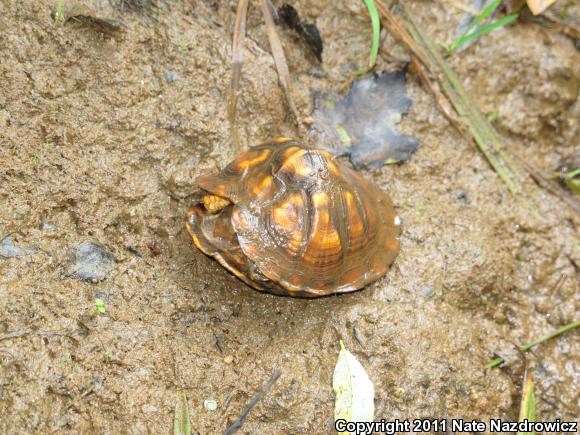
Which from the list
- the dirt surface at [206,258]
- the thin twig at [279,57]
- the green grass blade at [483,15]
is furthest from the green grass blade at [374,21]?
the green grass blade at [483,15]

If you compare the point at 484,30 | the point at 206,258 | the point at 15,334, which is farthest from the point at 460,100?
the point at 15,334

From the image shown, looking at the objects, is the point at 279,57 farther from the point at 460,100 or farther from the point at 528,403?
the point at 528,403

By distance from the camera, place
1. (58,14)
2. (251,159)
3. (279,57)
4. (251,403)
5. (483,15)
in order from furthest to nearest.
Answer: (483,15) → (279,57) → (58,14) → (251,159) → (251,403)

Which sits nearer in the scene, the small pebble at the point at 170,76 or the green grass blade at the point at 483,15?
the small pebble at the point at 170,76

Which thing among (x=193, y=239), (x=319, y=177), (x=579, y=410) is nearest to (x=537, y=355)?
(x=579, y=410)

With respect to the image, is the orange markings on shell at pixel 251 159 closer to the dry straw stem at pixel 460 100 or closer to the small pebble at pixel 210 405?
the small pebble at pixel 210 405

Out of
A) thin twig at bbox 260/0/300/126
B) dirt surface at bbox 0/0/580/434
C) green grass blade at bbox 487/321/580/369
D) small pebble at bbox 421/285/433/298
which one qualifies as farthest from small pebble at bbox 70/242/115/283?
green grass blade at bbox 487/321/580/369
